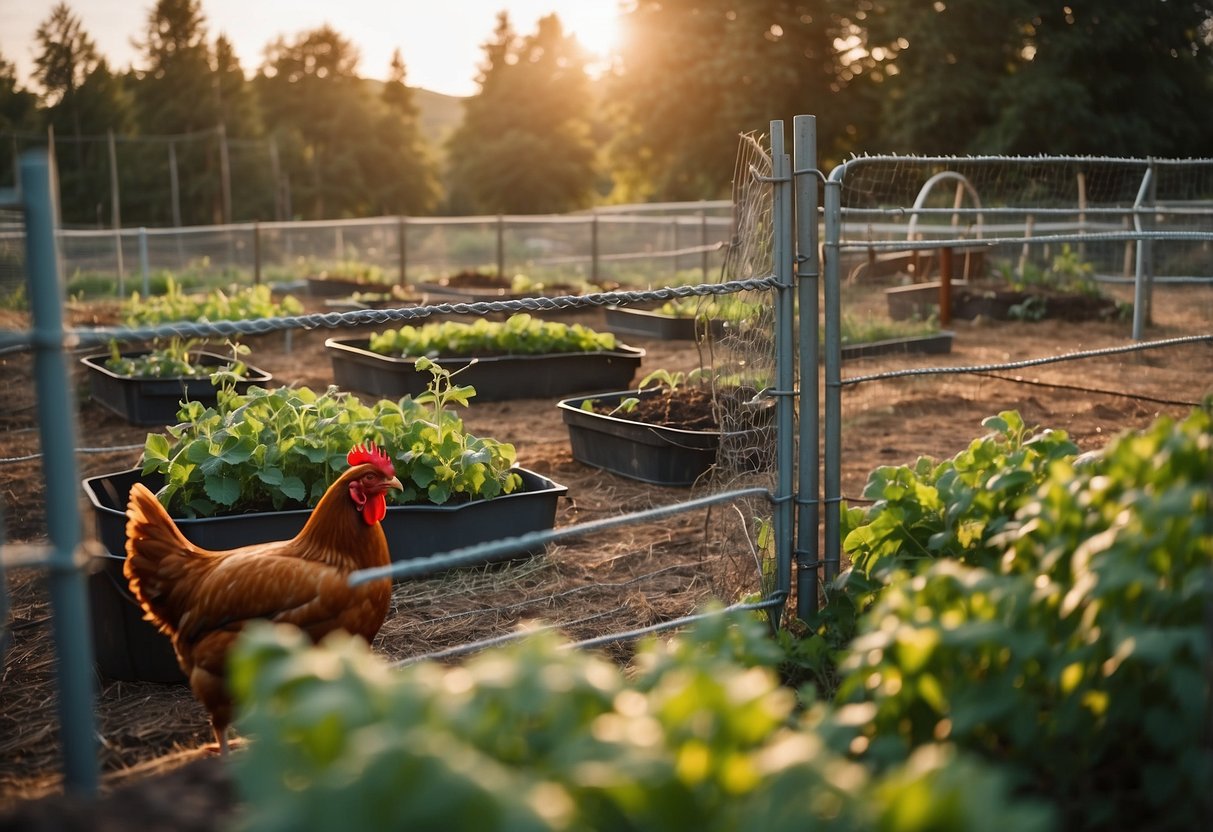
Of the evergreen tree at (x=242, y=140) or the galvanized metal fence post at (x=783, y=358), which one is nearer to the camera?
the galvanized metal fence post at (x=783, y=358)

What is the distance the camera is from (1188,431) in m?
2.02

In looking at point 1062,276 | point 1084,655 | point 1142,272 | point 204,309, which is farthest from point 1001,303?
point 1084,655

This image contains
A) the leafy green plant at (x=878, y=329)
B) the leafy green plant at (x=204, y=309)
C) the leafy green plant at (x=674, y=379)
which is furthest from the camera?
the leafy green plant at (x=204, y=309)

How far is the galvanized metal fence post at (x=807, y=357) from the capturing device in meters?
3.28

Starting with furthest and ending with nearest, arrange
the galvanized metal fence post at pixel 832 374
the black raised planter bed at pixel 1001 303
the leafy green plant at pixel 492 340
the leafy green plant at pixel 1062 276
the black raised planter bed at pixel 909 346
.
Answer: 1. the leafy green plant at pixel 1062 276
2. the black raised planter bed at pixel 1001 303
3. the black raised planter bed at pixel 909 346
4. the leafy green plant at pixel 492 340
5. the galvanized metal fence post at pixel 832 374

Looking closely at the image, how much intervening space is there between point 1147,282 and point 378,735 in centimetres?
1123

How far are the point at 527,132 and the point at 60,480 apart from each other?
55057 millimetres

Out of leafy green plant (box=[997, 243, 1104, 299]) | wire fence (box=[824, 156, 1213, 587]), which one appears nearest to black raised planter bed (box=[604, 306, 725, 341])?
wire fence (box=[824, 156, 1213, 587])

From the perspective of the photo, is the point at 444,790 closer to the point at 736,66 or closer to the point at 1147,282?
the point at 1147,282

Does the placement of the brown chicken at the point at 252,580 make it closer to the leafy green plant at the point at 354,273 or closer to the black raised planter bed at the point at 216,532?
the black raised planter bed at the point at 216,532

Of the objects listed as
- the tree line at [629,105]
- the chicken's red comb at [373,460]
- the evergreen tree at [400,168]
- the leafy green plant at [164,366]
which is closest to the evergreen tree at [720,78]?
the tree line at [629,105]

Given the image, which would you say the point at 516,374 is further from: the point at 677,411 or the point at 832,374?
the point at 832,374

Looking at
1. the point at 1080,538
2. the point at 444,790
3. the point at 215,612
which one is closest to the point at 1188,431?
the point at 1080,538

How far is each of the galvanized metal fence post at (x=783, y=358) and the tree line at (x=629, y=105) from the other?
17371 mm
